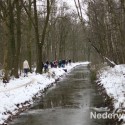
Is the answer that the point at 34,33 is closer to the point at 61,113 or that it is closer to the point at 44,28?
the point at 44,28

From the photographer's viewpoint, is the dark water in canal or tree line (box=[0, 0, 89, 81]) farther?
tree line (box=[0, 0, 89, 81])

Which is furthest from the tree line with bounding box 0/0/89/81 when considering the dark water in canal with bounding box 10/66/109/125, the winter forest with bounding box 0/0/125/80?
the dark water in canal with bounding box 10/66/109/125

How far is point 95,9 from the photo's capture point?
41938mm

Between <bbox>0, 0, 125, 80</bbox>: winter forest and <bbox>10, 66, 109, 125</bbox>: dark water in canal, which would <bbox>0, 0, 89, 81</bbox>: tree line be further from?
<bbox>10, 66, 109, 125</bbox>: dark water in canal

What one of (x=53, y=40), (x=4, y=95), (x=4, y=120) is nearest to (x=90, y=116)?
(x=4, y=120)

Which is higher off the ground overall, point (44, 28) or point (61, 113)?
point (44, 28)

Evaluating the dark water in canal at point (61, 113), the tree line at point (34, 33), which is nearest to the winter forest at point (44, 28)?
the tree line at point (34, 33)

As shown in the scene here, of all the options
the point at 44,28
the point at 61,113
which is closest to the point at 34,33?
the point at 44,28

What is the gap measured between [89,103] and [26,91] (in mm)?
4924

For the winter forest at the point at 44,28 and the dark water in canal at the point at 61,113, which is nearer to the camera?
the dark water in canal at the point at 61,113

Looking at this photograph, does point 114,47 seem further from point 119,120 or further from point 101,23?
point 119,120

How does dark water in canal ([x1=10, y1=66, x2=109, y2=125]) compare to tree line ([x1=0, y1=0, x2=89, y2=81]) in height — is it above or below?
below

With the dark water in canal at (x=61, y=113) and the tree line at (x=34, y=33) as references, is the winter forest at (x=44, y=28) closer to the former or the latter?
the tree line at (x=34, y=33)

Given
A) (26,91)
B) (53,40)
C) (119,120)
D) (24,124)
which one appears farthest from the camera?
(53,40)
